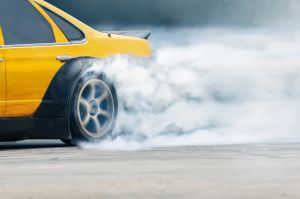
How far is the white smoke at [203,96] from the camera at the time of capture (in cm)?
1239

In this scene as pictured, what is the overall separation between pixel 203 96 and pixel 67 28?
6.86 ft

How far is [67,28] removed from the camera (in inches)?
482

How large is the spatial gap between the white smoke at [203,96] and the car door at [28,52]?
56 cm

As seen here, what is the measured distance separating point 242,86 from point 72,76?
14.0ft

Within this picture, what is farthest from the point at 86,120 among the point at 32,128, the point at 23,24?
the point at 23,24

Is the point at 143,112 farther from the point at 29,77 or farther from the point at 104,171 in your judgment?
the point at 104,171

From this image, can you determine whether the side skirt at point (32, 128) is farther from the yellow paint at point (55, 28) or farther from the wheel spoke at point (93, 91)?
the yellow paint at point (55, 28)

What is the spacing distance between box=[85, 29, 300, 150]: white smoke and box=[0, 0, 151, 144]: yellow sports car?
17cm

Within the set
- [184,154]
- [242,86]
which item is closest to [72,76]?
[184,154]

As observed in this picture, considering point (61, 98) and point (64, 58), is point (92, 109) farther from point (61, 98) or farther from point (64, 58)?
point (64, 58)

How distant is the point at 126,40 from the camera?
41.3ft

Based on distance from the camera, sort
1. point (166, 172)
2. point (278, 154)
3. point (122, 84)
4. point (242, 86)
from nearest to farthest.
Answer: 1. point (166, 172)
2. point (278, 154)
3. point (122, 84)
4. point (242, 86)

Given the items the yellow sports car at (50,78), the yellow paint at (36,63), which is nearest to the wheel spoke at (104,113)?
the yellow sports car at (50,78)

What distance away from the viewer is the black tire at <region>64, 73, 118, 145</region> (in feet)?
39.0
